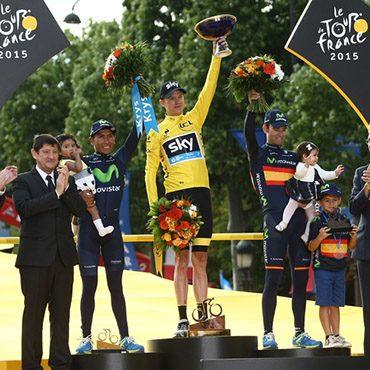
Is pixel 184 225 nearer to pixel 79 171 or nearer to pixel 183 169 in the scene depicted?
pixel 183 169

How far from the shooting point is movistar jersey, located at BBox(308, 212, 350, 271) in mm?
9609

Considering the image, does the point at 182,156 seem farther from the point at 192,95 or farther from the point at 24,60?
the point at 192,95

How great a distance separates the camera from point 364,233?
9453 millimetres

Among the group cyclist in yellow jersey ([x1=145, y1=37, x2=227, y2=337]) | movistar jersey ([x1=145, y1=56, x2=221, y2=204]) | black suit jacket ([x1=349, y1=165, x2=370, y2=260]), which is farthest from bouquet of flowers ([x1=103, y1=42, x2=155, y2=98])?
black suit jacket ([x1=349, y1=165, x2=370, y2=260])

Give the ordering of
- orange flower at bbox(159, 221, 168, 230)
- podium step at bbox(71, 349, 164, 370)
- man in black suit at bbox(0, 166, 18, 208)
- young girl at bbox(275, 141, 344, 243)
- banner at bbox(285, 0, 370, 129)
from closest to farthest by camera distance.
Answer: man in black suit at bbox(0, 166, 18, 208)
podium step at bbox(71, 349, 164, 370)
orange flower at bbox(159, 221, 168, 230)
young girl at bbox(275, 141, 344, 243)
banner at bbox(285, 0, 370, 129)

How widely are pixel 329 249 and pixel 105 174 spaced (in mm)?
2289

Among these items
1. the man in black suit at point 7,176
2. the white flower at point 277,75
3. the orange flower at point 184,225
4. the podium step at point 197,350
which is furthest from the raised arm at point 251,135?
the man in black suit at point 7,176

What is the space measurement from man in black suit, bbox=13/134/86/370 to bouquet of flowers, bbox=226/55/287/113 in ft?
7.11

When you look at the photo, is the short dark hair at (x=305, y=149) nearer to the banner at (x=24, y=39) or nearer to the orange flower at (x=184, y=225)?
the orange flower at (x=184, y=225)

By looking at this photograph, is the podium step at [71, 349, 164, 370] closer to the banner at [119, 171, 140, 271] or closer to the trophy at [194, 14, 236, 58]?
the trophy at [194, 14, 236, 58]

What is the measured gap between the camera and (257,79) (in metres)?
9.77

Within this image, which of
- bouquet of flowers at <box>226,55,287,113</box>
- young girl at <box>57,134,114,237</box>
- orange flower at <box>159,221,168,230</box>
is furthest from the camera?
bouquet of flowers at <box>226,55,287,113</box>

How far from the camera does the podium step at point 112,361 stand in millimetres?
8352

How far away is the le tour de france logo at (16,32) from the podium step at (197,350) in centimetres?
317
